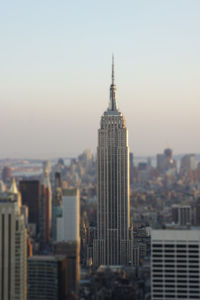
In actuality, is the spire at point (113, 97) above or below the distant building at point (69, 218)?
above

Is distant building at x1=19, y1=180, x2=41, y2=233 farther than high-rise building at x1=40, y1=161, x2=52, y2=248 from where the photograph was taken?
No

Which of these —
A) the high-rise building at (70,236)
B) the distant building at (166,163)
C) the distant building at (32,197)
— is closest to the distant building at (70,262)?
the high-rise building at (70,236)

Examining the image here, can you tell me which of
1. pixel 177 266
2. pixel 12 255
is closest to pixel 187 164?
pixel 177 266

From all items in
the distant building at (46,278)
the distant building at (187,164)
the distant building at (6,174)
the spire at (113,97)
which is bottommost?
the distant building at (46,278)

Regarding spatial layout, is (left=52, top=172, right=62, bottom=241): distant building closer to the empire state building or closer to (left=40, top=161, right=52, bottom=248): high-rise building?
(left=40, top=161, right=52, bottom=248): high-rise building

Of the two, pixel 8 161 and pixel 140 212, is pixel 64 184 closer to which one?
pixel 8 161

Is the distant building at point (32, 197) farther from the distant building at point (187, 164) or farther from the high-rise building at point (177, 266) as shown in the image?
the distant building at point (187, 164)

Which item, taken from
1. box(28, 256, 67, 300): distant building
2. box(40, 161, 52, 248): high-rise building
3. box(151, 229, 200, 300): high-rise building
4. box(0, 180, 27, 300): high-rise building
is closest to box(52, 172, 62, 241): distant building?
box(40, 161, 52, 248): high-rise building
